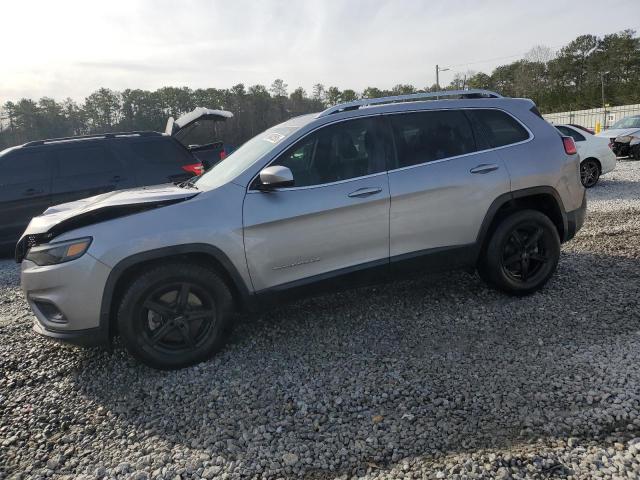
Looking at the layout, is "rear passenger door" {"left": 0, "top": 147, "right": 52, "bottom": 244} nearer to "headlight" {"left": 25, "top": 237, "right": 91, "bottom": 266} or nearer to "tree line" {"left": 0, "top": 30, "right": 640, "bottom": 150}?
"headlight" {"left": 25, "top": 237, "right": 91, "bottom": 266}

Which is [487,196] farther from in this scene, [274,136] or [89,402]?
[89,402]

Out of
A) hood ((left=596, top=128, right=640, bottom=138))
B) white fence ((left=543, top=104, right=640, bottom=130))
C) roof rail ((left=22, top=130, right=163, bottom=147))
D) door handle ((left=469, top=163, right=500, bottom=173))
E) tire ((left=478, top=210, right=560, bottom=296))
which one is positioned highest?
white fence ((left=543, top=104, right=640, bottom=130))

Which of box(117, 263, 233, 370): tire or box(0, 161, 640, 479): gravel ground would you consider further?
box(117, 263, 233, 370): tire

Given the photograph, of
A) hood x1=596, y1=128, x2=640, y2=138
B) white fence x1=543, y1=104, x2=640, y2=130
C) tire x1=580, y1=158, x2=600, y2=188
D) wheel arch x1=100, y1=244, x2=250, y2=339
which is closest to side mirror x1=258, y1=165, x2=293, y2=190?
wheel arch x1=100, y1=244, x2=250, y2=339

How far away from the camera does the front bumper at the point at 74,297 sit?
3.04 meters

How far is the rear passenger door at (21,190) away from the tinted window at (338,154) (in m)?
5.12

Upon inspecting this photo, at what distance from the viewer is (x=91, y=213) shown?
3158 mm

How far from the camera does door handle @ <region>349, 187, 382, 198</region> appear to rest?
3.53 meters

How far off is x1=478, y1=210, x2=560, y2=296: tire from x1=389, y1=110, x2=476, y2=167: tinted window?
2.67 ft

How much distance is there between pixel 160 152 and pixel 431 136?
5.08m

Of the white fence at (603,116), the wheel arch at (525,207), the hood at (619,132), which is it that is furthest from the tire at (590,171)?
the white fence at (603,116)

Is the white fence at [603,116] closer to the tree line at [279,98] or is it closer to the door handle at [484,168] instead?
the tree line at [279,98]

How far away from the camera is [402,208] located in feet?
12.0

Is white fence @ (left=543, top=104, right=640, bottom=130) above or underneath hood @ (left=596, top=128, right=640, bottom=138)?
above
